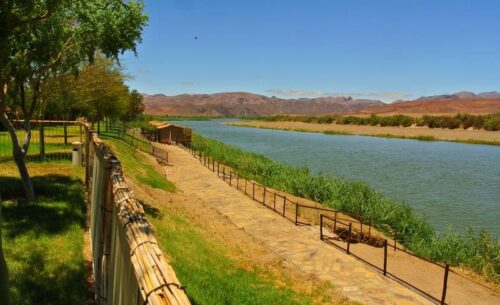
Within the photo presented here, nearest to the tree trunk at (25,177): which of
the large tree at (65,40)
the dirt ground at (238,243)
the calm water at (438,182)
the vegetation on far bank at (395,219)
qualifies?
the large tree at (65,40)

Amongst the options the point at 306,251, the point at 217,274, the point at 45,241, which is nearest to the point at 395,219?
the point at 306,251

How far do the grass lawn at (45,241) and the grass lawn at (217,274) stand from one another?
2.03m

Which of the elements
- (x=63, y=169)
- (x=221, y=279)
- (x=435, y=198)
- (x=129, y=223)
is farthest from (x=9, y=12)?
(x=435, y=198)

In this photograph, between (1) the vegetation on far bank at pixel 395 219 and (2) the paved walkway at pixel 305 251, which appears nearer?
(2) the paved walkway at pixel 305 251

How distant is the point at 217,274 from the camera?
10008 mm

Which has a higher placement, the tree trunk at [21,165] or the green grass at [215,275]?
the tree trunk at [21,165]

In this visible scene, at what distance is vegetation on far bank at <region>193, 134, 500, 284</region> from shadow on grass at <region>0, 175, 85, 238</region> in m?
13.1

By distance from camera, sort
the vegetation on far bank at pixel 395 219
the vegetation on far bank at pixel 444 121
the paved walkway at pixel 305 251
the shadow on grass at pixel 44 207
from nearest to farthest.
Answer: the shadow on grass at pixel 44 207 < the paved walkway at pixel 305 251 < the vegetation on far bank at pixel 395 219 < the vegetation on far bank at pixel 444 121

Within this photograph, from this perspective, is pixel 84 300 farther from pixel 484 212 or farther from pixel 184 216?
pixel 484 212

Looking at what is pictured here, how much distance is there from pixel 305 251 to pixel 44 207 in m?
7.85

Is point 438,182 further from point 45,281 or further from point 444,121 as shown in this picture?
point 444,121

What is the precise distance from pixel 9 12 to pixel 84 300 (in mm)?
4603

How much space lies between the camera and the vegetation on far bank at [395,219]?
1677 cm

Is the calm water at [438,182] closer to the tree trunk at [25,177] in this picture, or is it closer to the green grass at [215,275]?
the green grass at [215,275]
